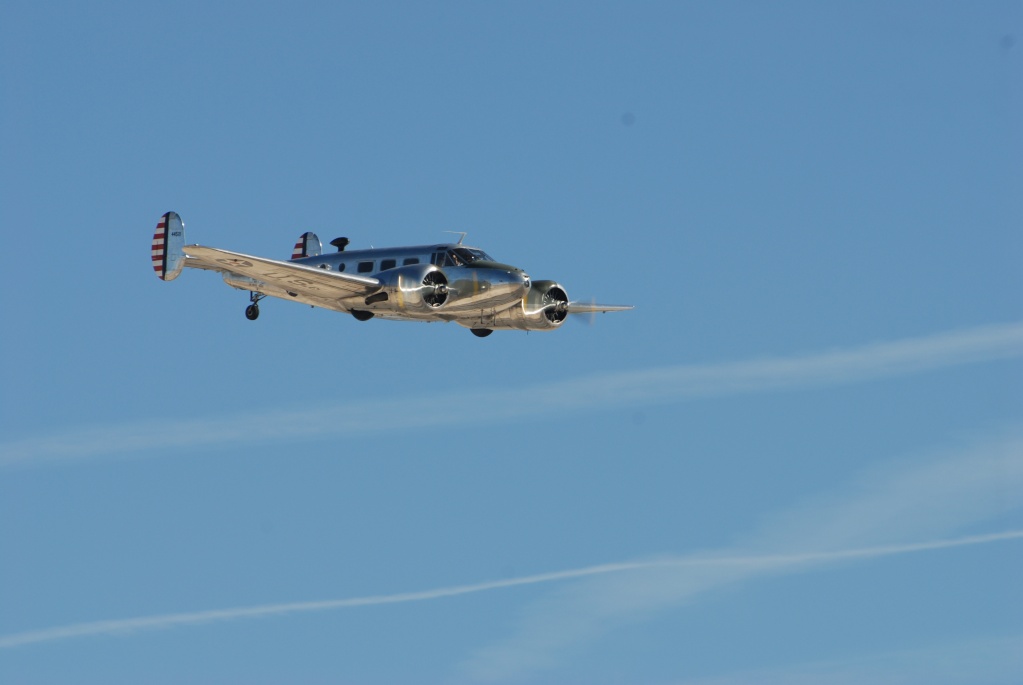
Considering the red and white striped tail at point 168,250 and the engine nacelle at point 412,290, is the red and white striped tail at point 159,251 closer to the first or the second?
the red and white striped tail at point 168,250

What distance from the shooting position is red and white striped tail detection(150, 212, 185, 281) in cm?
6794

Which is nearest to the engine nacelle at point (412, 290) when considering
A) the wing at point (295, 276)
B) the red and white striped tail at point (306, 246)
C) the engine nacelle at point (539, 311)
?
the wing at point (295, 276)

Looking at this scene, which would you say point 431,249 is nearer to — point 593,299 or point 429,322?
point 429,322

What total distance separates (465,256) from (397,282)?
3.11 m

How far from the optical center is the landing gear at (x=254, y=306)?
225ft

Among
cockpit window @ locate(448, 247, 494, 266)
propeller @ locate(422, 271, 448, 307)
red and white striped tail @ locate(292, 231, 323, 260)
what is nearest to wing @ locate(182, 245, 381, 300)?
propeller @ locate(422, 271, 448, 307)

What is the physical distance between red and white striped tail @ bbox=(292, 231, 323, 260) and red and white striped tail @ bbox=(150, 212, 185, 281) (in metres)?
9.11

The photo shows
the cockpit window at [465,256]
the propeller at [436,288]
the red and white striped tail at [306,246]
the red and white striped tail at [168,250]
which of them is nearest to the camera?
the propeller at [436,288]

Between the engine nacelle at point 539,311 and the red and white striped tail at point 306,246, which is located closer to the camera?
the engine nacelle at point 539,311

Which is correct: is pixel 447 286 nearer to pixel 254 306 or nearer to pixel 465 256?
pixel 465 256

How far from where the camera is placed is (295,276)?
6506 cm

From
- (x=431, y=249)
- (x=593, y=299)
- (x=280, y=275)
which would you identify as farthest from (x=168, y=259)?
(x=593, y=299)

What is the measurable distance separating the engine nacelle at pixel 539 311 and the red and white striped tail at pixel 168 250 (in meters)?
12.4

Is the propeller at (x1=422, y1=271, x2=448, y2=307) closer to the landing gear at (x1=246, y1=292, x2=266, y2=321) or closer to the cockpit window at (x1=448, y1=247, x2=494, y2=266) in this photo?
the cockpit window at (x1=448, y1=247, x2=494, y2=266)
